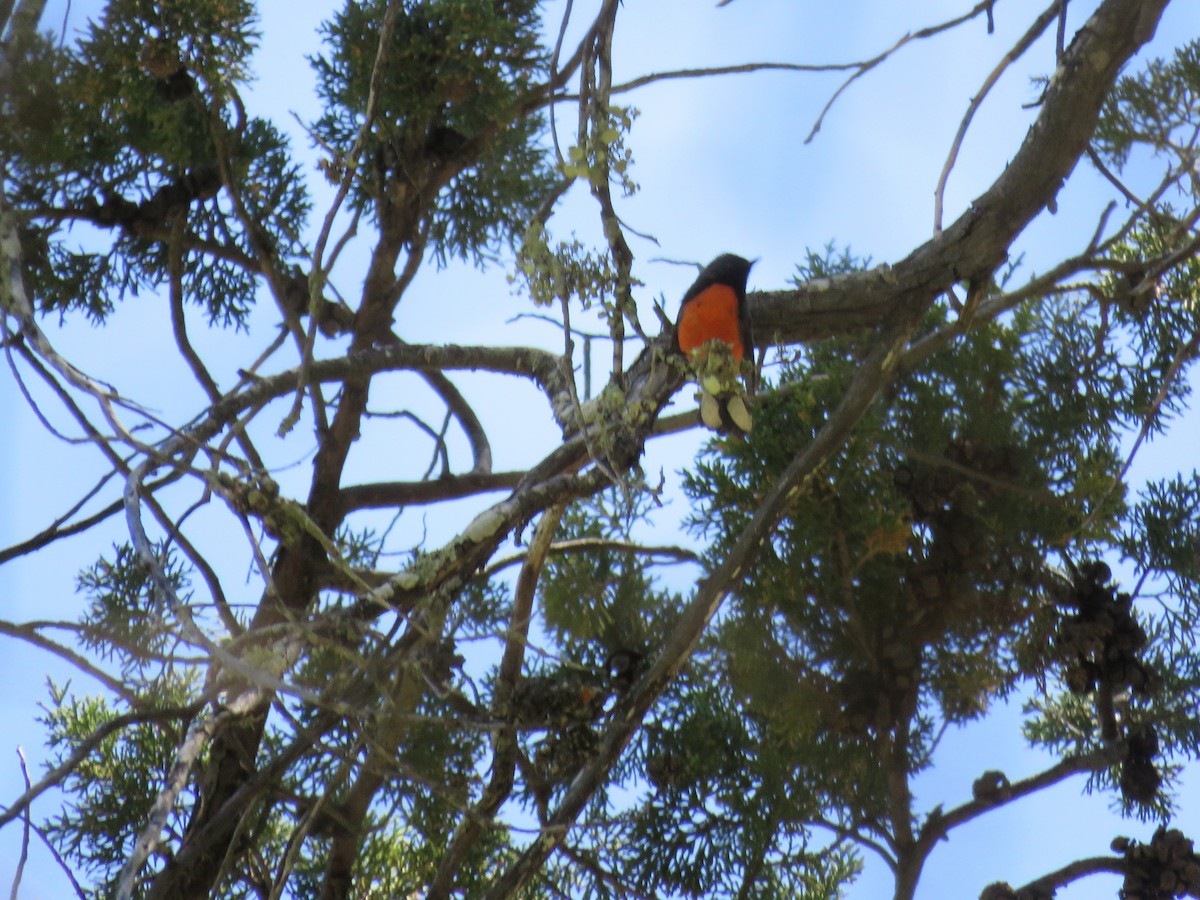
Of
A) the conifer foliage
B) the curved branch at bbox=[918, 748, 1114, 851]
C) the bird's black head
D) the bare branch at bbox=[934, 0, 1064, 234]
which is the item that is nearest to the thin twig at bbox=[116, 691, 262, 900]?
the conifer foliage

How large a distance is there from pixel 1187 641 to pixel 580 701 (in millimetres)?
745

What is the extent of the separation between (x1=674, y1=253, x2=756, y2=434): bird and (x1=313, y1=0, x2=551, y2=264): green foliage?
1.50 feet

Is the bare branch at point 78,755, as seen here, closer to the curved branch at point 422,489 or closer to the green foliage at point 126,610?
the green foliage at point 126,610

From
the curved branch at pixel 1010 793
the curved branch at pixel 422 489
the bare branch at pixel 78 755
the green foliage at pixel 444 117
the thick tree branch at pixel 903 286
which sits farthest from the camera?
the curved branch at pixel 422 489

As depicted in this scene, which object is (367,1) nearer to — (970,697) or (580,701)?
(580,701)

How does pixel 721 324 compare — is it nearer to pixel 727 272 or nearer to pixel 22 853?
pixel 727 272

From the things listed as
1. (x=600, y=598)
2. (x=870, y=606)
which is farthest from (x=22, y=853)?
(x=870, y=606)

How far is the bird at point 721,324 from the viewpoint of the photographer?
0.98 meters

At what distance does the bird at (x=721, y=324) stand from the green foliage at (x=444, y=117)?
459 mm

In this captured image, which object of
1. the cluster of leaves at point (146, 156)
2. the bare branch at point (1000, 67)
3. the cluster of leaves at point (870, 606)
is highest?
the cluster of leaves at point (146, 156)

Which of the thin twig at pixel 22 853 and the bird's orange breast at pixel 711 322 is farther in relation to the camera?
the bird's orange breast at pixel 711 322

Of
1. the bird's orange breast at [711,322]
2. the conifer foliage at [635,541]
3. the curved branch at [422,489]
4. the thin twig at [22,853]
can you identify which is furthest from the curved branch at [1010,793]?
the thin twig at [22,853]

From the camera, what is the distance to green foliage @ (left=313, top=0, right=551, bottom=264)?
143 centimetres

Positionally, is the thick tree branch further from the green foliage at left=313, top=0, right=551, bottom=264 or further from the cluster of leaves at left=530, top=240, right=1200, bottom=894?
the green foliage at left=313, top=0, right=551, bottom=264
